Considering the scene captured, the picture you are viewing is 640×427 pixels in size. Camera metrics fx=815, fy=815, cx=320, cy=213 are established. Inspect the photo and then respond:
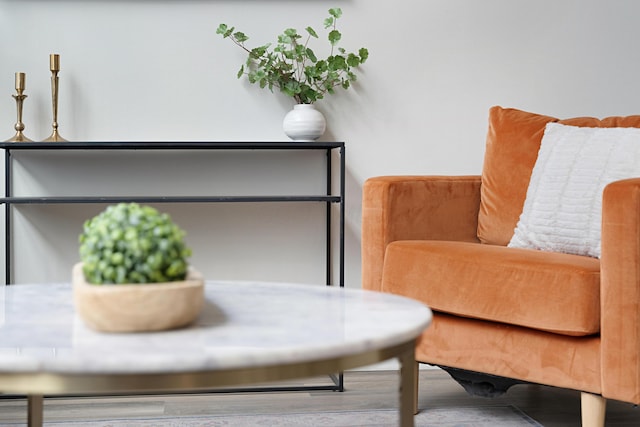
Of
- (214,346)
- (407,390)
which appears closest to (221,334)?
(214,346)

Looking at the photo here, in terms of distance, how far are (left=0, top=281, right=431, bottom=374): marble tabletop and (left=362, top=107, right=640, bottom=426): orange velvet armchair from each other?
719 millimetres

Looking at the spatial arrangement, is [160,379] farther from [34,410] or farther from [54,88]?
[54,88]

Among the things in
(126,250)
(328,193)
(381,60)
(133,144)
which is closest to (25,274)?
(133,144)

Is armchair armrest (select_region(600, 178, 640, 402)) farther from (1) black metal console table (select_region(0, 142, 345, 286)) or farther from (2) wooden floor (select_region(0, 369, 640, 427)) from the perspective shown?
(1) black metal console table (select_region(0, 142, 345, 286))

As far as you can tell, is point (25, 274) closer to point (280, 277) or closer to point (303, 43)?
point (280, 277)

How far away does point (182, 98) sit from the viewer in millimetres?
2830

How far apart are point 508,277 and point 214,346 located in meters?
1.18

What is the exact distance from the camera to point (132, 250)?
0.98 metres

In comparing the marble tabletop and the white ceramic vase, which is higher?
the white ceramic vase

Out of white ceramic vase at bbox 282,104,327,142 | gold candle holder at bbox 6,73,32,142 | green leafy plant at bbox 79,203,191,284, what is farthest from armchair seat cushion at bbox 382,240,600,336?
gold candle holder at bbox 6,73,32,142

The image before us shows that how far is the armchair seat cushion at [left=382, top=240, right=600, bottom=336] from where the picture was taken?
6.00ft

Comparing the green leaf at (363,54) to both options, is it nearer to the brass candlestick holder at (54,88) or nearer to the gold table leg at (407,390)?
the brass candlestick holder at (54,88)

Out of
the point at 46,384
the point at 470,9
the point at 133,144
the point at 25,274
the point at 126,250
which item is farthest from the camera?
the point at 470,9

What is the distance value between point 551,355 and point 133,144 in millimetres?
1387
